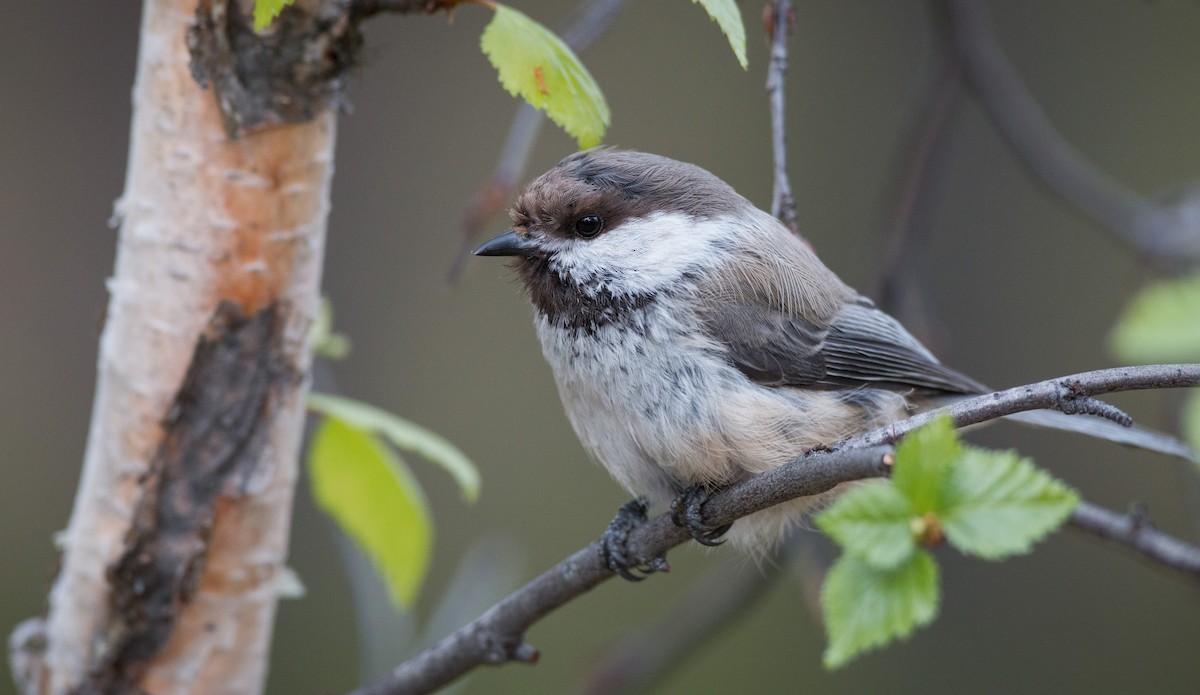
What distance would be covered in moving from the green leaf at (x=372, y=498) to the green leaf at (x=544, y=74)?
0.75 meters

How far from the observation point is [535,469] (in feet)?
14.5

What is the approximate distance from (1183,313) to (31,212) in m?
3.87

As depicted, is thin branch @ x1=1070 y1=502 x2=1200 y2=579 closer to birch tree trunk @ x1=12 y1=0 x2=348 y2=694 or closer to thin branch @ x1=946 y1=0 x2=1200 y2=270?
thin branch @ x1=946 y1=0 x2=1200 y2=270

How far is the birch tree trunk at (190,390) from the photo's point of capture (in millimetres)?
1645

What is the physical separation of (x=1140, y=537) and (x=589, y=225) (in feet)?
3.67

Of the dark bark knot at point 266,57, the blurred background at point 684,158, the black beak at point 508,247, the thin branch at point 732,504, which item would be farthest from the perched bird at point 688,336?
the blurred background at point 684,158

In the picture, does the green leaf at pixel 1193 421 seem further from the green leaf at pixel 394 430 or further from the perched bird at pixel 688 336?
the green leaf at pixel 394 430

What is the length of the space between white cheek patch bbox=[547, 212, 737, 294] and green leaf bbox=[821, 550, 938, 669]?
84 cm

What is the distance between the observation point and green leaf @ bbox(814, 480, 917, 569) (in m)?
1.06

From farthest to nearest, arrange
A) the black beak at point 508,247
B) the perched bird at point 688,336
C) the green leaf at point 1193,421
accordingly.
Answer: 1. the black beak at point 508,247
2. the perched bird at point 688,336
3. the green leaf at point 1193,421

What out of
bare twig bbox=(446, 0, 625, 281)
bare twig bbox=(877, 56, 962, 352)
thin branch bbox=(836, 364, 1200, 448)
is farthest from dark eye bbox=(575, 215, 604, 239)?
thin branch bbox=(836, 364, 1200, 448)

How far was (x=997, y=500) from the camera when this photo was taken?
3.41ft

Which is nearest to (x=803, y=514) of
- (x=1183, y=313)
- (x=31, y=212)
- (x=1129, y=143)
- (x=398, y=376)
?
(x=1183, y=313)

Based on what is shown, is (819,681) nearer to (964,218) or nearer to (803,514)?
(964,218)
